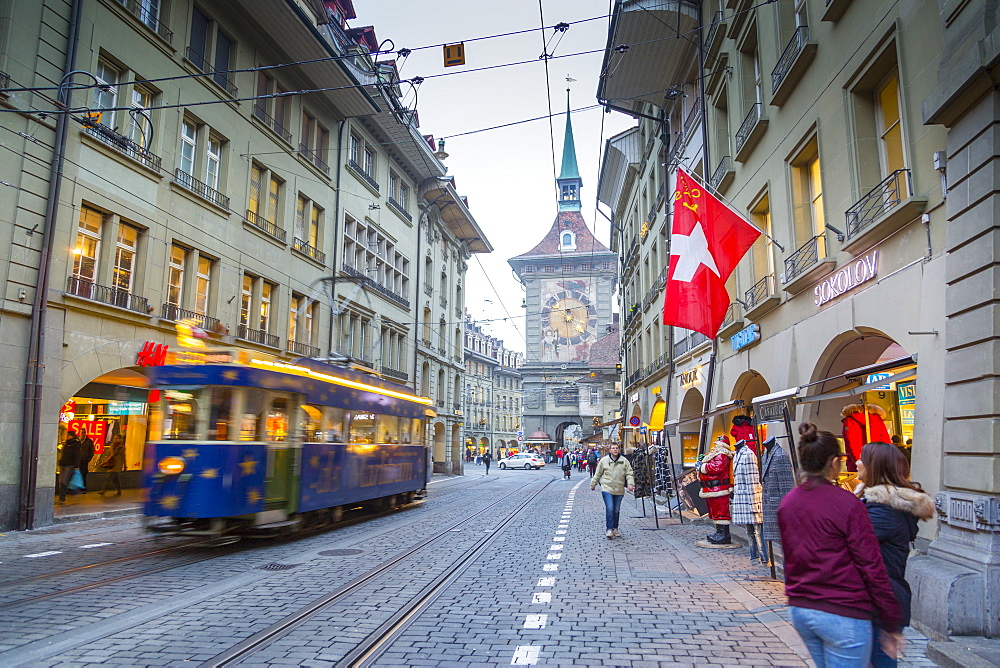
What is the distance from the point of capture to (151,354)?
1680 cm

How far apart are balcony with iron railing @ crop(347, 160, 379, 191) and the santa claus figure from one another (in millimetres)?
21819

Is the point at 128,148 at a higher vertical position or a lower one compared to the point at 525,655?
higher

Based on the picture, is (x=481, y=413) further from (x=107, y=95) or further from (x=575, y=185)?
(x=107, y=95)

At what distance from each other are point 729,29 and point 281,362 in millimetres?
11806

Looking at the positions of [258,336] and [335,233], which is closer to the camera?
[258,336]

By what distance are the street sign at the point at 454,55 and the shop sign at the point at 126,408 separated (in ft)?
45.7

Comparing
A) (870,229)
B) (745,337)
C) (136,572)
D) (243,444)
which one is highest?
(870,229)

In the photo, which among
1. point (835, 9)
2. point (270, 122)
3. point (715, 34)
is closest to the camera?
point (835, 9)

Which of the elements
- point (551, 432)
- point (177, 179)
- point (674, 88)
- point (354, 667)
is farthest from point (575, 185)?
point (354, 667)

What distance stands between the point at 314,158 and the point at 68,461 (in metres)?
14.0

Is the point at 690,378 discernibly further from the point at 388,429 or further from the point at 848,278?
the point at 848,278

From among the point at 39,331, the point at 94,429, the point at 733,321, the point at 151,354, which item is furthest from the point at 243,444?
the point at 94,429

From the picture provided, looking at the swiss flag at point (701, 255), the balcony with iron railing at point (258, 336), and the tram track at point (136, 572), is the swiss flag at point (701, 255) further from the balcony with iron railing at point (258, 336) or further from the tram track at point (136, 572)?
the balcony with iron railing at point (258, 336)

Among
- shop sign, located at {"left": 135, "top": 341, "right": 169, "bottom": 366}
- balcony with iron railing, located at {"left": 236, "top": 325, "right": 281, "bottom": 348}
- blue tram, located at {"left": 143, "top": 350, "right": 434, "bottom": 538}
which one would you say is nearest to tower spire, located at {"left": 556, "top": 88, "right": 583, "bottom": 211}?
balcony with iron railing, located at {"left": 236, "top": 325, "right": 281, "bottom": 348}
